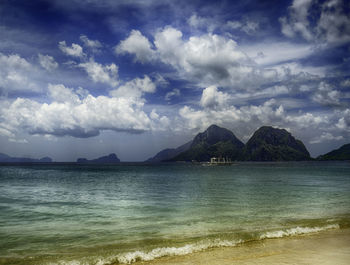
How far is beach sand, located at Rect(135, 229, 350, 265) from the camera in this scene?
1088cm

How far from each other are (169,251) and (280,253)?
5.53 metres

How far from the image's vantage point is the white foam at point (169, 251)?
12.1m

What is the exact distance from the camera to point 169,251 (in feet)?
42.7

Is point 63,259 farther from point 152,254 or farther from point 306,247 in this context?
point 306,247

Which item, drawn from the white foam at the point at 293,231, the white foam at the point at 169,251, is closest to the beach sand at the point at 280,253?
the white foam at the point at 169,251

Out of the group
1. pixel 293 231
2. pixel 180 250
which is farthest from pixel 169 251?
pixel 293 231

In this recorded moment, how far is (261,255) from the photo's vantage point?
11867mm

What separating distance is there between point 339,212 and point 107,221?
22.0 m

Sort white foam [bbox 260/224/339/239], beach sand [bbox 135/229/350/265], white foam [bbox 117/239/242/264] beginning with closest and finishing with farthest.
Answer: beach sand [bbox 135/229/350/265] → white foam [bbox 117/239/242/264] → white foam [bbox 260/224/339/239]

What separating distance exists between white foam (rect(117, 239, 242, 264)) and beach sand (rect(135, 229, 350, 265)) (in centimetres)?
53

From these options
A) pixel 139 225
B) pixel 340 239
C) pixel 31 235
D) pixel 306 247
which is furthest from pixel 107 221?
pixel 340 239

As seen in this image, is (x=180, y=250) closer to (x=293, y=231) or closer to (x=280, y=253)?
(x=280, y=253)

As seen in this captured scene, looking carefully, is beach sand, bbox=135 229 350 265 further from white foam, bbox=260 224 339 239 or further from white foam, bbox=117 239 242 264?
white foam, bbox=260 224 339 239

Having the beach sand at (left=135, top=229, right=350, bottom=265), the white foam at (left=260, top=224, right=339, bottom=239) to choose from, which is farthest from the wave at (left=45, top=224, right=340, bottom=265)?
the beach sand at (left=135, top=229, right=350, bottom=265)
